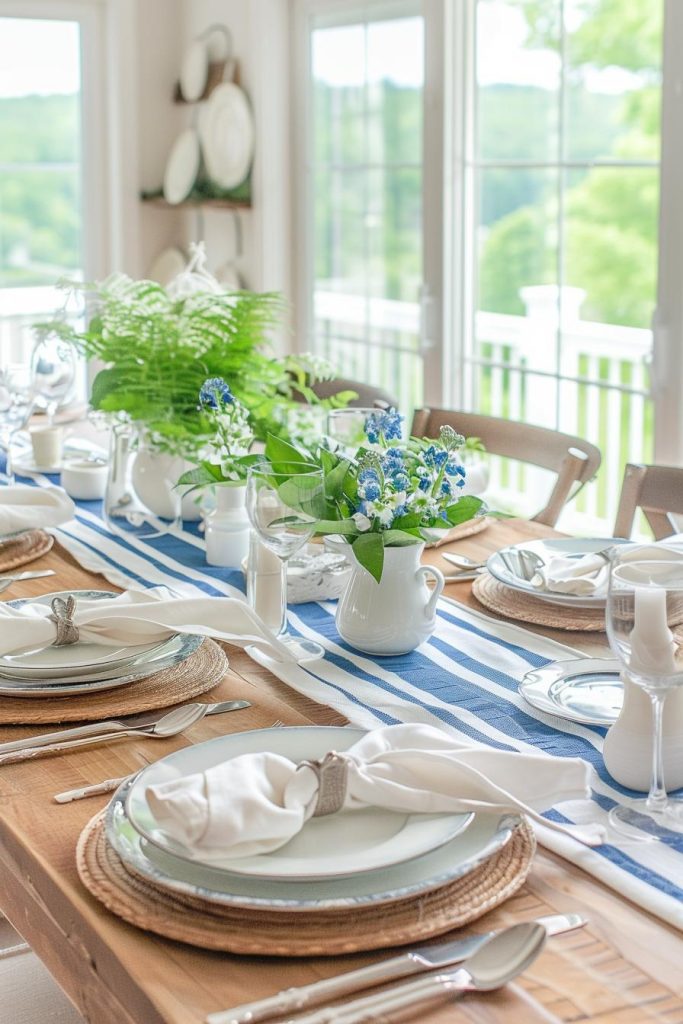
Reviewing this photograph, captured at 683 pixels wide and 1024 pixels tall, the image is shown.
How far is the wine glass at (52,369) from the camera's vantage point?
7.16ft

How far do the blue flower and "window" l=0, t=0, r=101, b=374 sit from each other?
126 inches

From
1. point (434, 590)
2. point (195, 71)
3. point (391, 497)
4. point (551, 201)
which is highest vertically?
point (195, 71)

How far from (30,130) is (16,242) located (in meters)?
0.42

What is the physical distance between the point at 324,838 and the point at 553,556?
81cm

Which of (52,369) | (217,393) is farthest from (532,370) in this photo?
(217,393)

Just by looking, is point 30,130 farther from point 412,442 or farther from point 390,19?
point 412,442

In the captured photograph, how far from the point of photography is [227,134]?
4281mm

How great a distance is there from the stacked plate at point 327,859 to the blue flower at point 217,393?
696 mm

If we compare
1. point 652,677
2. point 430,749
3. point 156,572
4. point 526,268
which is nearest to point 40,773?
point 430,749

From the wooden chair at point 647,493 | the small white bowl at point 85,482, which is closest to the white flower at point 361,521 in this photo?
the wooden chair at point 647,493

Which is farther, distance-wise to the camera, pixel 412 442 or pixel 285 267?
pixel 285 267

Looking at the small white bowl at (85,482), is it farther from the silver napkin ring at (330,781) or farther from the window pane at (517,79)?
the window pane at (517,79)

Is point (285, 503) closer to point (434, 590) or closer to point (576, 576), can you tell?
point (434, 590)

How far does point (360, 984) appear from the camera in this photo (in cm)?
76
